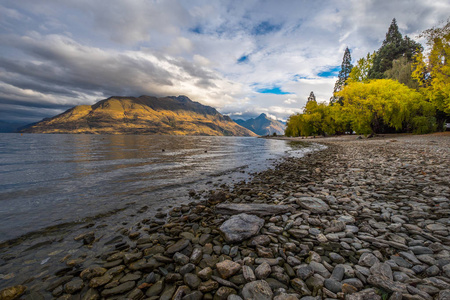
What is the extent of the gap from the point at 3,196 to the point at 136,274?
10362mm

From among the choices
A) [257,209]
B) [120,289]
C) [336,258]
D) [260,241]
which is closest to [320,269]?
[336,258]

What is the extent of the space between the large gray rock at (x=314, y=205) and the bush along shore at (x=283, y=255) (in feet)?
0.10

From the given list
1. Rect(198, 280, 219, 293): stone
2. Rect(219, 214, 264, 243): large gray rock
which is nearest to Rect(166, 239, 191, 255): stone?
Rect(219, 214, 264, 243): large gray rock

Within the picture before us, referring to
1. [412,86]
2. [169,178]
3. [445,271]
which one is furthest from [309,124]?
[445,271]

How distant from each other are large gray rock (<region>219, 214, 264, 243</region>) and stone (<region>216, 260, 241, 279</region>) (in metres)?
0.95

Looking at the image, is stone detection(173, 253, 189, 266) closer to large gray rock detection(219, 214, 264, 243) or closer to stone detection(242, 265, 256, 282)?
large gray rock detection(219, 214, 264, 243)

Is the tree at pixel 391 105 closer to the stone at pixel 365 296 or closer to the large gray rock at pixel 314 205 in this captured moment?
the large gray rock at pixel 314 205

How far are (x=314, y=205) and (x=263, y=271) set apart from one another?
3.66 m

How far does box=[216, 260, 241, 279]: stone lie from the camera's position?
11.3ft

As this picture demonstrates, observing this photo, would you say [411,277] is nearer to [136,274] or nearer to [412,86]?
[136,274]

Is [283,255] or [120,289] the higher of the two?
[283,255]

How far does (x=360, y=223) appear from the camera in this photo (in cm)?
502

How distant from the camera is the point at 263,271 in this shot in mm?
3404

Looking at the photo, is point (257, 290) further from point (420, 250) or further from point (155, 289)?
point (420, 250)
